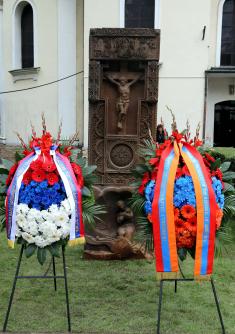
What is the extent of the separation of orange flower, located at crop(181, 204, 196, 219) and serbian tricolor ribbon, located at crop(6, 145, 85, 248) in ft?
2.88

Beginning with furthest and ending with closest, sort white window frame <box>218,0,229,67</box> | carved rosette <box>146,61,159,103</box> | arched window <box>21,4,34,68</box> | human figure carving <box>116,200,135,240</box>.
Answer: arched window <box>21,4,34,68</box> → white window frame <box>218,0,229,67</box> → human figure carving <box>116,200,135,240</box> → carved rosette <box>146,61,159,103</box>

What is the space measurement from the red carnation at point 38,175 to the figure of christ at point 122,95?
2571mm

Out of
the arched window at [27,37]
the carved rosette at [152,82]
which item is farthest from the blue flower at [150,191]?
the arched window at [27,37]

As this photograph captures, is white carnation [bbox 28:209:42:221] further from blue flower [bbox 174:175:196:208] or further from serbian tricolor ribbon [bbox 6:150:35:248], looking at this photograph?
blue flower [bbox 174:175:196:208]

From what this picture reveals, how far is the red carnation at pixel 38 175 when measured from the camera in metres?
3.77

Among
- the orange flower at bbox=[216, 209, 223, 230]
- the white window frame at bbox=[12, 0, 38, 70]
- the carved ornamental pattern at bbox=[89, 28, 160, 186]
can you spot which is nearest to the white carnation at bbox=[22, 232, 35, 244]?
the orange flower at bbox=[216, 209, 223, 230]

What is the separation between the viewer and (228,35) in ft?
51.4

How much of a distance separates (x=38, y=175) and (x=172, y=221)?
1.18m

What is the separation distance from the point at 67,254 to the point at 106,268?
850mm

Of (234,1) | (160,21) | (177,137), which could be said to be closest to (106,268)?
(177,137)

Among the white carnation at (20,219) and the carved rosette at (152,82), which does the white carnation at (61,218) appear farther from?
the carved rosette at (152,82)

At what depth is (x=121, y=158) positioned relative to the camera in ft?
20.6

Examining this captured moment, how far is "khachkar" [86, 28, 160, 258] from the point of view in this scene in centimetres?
610

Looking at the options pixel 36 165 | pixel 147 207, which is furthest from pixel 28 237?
pixel 147 207
